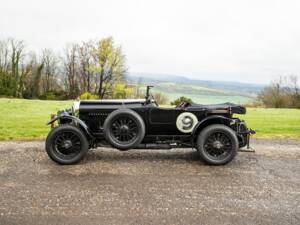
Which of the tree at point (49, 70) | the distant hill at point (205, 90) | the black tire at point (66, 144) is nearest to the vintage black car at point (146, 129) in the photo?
the black tire at point (66, 144)

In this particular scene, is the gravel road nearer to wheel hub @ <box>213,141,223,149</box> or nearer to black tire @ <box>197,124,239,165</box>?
black tire @ <box>197,124,239,165</box>

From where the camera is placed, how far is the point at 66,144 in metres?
6.48

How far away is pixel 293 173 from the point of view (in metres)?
6.08

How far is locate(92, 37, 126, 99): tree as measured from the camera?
40.0 meters

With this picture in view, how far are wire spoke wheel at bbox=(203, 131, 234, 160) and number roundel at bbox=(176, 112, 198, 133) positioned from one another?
0.41m

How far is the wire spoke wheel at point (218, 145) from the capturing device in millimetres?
6516

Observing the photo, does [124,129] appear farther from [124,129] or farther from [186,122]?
[186,122]

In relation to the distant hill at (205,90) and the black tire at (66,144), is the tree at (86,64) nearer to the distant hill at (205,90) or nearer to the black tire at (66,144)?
the distant hill at (205,90)

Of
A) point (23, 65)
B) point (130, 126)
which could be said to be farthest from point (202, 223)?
point (23, 65)

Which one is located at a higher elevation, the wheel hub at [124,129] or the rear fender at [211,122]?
the rear fender at [211,122]

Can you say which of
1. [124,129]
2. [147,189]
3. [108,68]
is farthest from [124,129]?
[108,68]

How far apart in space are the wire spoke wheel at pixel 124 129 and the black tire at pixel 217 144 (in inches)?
51.3

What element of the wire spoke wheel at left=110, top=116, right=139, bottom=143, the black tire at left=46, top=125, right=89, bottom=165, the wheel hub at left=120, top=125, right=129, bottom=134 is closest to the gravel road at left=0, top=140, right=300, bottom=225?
the black tire at left=46, top=125, right=89, bottom=165

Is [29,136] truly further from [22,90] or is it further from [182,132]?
[22,90]
